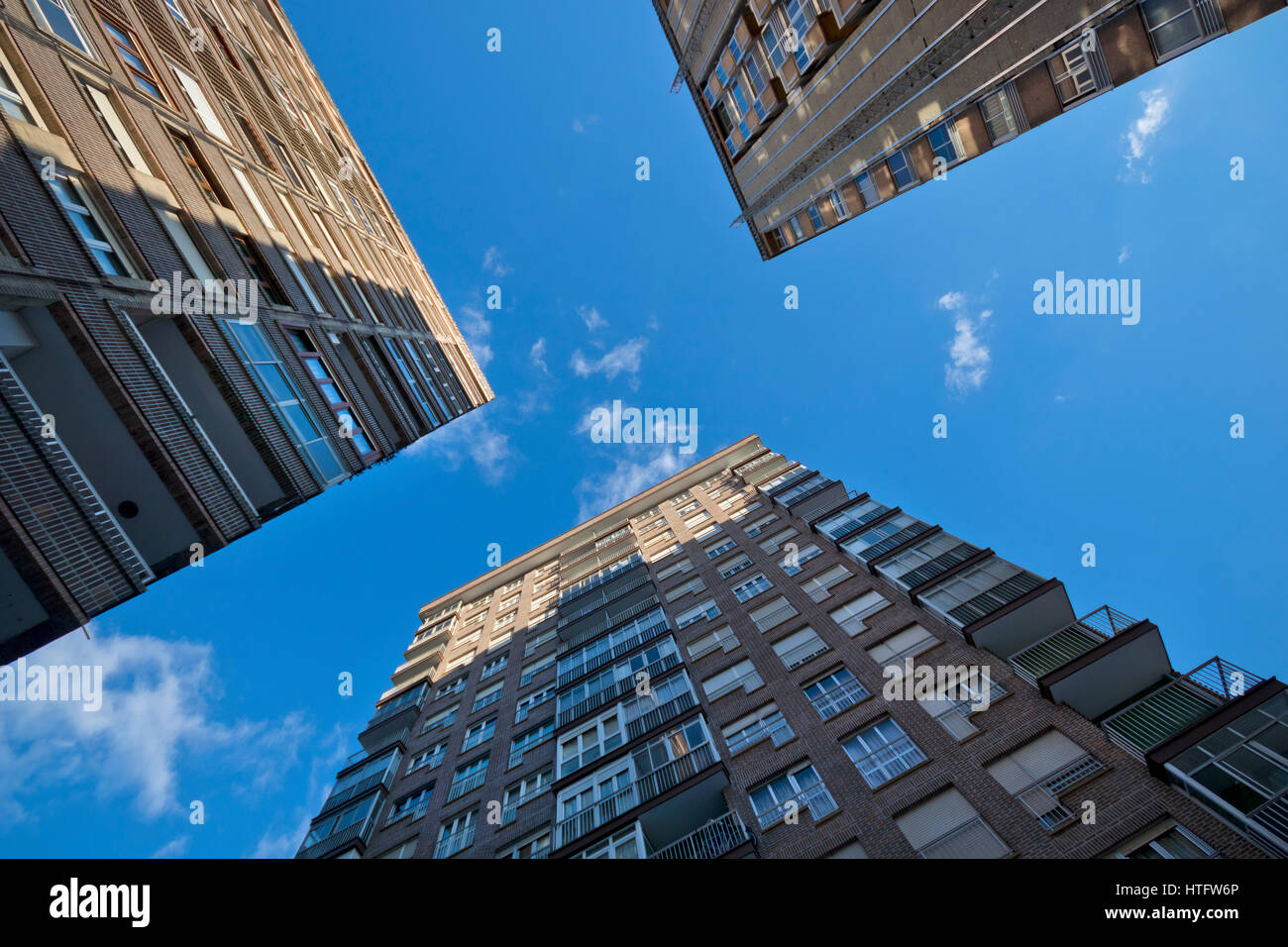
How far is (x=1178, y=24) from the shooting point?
504 inches

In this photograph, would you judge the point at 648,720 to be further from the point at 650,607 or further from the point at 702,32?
the point at 702,32

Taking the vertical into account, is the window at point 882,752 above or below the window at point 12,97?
below

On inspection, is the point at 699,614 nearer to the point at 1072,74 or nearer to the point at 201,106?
the point at 1072,74

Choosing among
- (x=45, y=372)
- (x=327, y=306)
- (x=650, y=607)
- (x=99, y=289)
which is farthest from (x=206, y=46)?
(x=650, y=607)

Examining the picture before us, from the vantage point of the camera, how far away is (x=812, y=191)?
2869 cm

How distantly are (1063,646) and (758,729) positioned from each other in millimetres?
9225

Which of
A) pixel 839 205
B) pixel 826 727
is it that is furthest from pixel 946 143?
pixel 826 727

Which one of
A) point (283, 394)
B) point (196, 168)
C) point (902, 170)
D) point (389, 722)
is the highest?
point (196, 168)

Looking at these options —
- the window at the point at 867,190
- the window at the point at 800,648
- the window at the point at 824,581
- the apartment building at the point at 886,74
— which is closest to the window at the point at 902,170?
the apartment building at the point at 886,74

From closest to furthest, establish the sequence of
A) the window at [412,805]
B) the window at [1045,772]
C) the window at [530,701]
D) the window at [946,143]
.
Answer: the window at [1045,772] < the window at [946,143] < the window at [412,805] < the window at [530,701]

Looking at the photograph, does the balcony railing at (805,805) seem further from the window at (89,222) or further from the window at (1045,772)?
the window at (89,222)

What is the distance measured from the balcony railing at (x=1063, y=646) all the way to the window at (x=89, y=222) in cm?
2353

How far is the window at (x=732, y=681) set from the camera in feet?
67.3

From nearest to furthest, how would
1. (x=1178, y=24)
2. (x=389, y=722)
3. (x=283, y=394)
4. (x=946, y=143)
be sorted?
1. (x=1178, y=24)
2. (x=283, y=394)
3. (x=946, y=143)
4. (x=389, y=722)
